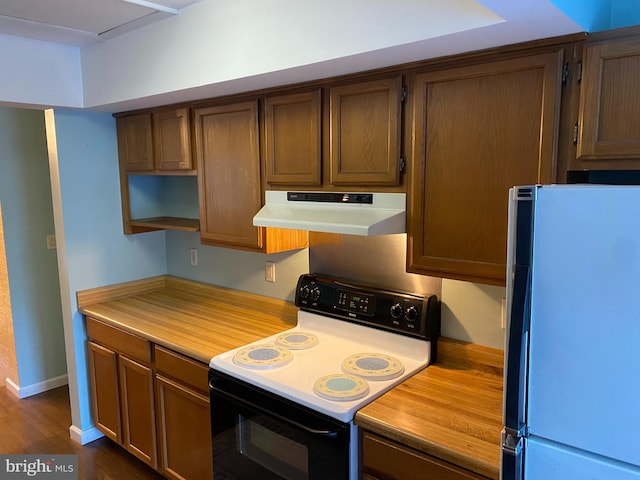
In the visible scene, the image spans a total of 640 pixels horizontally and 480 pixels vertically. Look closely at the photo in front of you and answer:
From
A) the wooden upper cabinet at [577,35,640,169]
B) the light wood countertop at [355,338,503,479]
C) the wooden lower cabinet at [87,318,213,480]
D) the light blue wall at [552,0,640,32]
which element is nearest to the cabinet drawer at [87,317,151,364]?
the wooden lower cabinet at [87,318,213,480]

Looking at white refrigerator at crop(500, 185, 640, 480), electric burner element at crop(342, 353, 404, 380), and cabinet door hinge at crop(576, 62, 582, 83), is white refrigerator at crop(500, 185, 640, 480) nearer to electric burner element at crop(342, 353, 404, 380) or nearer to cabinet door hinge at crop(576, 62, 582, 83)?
cabinet door hinge at crop(576, 62, 582, 83)

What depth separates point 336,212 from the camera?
1.94 m

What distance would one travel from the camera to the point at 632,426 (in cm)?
93

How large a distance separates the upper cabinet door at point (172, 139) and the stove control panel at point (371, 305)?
0.95 metres

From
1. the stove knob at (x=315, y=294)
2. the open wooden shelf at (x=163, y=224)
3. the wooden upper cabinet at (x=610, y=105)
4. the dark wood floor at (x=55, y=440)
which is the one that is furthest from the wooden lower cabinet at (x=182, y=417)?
the wooden upper cabinet at (x=610, y=105)

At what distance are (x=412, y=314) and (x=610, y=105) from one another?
3.47 feet

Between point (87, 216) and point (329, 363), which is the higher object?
point (87, 216)

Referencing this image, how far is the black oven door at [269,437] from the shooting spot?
1.66 metres

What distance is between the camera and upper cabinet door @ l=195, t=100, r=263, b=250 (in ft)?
7.48

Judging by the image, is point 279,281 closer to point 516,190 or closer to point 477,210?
point 477,210

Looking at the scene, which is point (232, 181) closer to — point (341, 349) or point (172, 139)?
point (172, 139)

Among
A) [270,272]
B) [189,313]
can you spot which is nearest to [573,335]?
[270,272]

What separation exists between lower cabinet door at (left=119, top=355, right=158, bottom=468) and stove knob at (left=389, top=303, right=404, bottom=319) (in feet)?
4.46

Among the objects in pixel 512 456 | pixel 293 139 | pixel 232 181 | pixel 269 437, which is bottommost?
pixel 269 437
